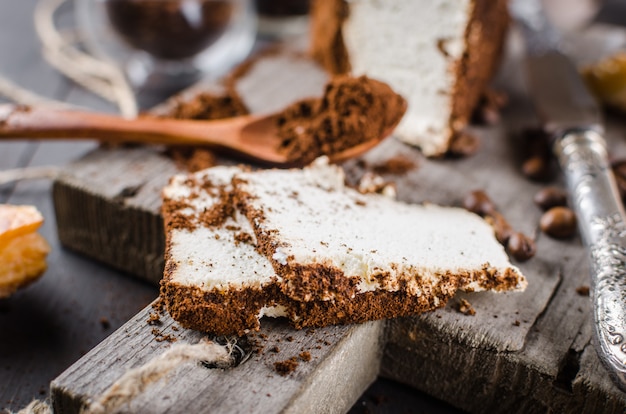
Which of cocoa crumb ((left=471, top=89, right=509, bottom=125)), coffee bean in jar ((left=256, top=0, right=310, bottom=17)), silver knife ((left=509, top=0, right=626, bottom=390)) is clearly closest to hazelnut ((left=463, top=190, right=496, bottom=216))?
silver knife ((left=509, top=0, right=626, bottom=390))

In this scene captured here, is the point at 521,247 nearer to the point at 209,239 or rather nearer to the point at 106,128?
the point at 209,239

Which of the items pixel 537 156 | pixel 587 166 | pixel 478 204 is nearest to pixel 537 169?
pixel 537 156

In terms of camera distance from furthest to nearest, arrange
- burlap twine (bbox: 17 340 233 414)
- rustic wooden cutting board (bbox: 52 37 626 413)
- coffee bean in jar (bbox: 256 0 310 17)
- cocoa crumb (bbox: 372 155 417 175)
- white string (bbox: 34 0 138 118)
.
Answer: coffee bean in jar (bbox: 256 0 310 17)
white string (bbox: 34 0 138 118)
cocoa crumb (bbox: 372 155 417 175)
rustic wooden cutting board (bbox: 52 37 626 413)
burlap twine (bbox: 17 340 233 414)

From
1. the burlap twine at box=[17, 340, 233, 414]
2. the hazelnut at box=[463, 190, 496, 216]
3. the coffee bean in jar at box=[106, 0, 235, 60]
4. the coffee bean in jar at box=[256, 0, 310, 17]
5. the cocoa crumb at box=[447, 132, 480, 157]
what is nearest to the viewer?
the burlap twine at box=[17, 340, 233, 414]

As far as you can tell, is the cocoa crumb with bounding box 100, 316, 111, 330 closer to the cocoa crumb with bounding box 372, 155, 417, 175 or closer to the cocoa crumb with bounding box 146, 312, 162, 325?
the cocoa crumb with bounding box 146, 312, 162, 325

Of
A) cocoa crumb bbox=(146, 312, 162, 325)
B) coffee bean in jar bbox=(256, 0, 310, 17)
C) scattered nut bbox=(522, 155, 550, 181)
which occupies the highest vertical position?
coffee bean in jar bbox=(256, 0, 310, 17)

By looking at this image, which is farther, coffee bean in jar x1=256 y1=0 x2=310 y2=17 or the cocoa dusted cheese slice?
coffee bean in jar x1=256 y1=0 x2=310 y2=17

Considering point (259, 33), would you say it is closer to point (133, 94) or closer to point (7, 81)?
point (133, 94)

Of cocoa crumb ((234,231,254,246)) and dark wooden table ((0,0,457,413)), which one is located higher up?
cocoa crumb ((234,231,254,246))
